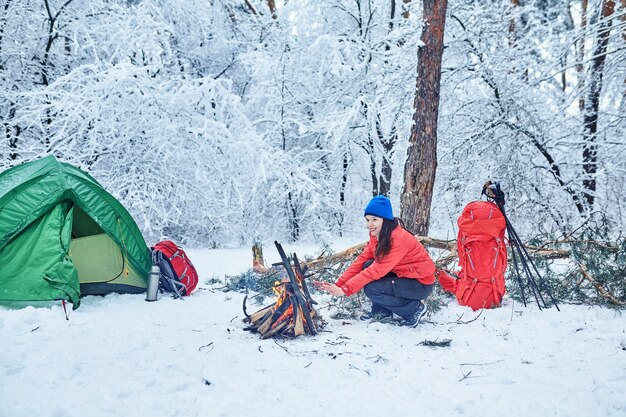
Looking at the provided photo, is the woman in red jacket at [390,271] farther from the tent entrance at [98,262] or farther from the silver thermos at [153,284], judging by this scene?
the tent entrance at [98,262]

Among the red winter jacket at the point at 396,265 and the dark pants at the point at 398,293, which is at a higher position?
the red winter jacket at the point at 396,265

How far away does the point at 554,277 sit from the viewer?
4.52 m

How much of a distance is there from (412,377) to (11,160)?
841 centimetres

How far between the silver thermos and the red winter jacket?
7.32 feet

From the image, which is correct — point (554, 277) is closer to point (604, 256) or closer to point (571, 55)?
point (604, 256)

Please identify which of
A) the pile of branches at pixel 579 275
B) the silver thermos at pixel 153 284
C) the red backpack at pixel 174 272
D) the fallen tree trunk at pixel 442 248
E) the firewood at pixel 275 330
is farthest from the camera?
the red backpack at pixel 174 272

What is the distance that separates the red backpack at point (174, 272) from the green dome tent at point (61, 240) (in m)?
0.20

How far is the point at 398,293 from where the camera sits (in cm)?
370

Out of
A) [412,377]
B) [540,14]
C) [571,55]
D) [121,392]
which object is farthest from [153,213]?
[540,14]

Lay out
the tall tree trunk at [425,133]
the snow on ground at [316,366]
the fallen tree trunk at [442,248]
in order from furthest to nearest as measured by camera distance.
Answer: the tall tree trunk at [425,133], the fallen tree trunk at [442,248], the snow on ground at [316,366]

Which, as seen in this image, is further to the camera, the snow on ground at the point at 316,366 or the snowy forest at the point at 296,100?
the snowy forest at the point at 296,100

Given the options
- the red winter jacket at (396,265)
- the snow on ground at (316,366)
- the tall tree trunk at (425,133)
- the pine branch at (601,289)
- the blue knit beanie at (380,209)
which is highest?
the tall tree trunk at (425,133)

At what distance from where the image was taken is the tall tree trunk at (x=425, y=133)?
5.61m

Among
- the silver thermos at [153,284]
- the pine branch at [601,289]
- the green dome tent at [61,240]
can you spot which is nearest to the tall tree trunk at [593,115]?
the pine branch at [601,289]
